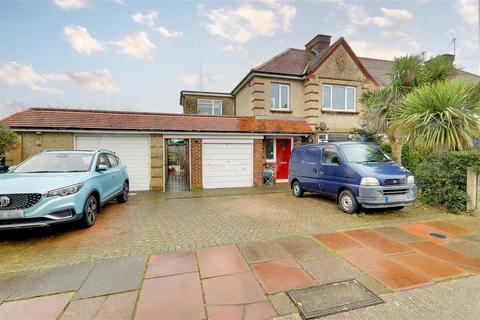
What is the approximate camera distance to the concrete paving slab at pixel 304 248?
382 cm

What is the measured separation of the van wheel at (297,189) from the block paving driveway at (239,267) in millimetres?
2616

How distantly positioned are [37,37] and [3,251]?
9.64 m

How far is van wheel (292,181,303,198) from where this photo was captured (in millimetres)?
8591

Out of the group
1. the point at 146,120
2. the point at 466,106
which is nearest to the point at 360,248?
the point at 466,106

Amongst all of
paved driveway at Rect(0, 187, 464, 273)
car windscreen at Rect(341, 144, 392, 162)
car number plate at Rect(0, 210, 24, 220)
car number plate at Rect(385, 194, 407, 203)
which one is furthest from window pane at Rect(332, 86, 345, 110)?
car number plate at Rect(0, 210, 24, 220)

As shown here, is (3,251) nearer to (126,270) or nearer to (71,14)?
Result: (126,270)

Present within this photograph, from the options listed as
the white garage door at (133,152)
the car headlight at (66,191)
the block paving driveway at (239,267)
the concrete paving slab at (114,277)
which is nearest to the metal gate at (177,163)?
the white garage door at (133,152)

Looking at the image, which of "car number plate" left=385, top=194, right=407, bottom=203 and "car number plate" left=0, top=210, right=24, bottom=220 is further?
"car number plate" left=385, top=194, right=407, bottom=203

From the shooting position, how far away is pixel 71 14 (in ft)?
30.7

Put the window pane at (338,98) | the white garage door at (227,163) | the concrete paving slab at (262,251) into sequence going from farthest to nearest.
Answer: the window pane at (338,98)
the white garage door at (227,163)
the concrete paving slab at (262,251)

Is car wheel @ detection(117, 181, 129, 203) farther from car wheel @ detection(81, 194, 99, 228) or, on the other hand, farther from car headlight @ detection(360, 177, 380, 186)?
car headlight @ detection(360, 177, 380, 186)

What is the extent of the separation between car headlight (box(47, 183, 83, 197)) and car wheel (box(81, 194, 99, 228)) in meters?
0.44

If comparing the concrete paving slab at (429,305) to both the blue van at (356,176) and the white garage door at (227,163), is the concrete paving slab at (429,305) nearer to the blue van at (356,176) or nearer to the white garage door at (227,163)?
the blue van at (356,176)

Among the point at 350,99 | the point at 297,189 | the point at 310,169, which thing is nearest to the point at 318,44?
the point at 350,99
